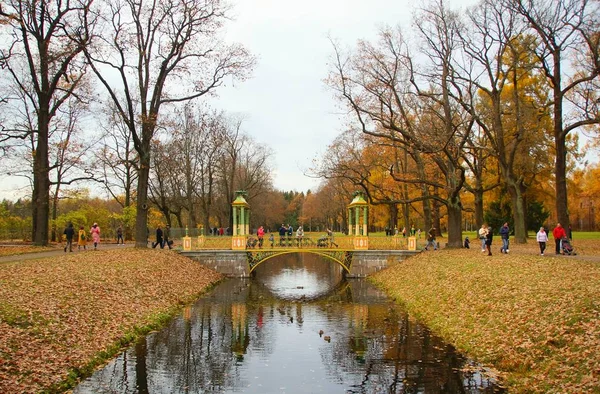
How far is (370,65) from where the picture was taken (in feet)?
86.9

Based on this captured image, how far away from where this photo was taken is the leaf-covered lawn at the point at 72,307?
9000mm

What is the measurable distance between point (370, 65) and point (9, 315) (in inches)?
841

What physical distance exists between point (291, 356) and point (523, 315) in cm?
560

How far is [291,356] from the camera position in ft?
38.5

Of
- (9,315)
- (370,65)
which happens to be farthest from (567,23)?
(9,315)

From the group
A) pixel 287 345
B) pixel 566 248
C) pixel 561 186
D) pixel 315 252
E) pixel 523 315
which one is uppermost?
pixel 561 186

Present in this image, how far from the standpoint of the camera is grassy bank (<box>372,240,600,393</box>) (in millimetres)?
8586

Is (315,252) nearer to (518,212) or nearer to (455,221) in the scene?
(455,221)

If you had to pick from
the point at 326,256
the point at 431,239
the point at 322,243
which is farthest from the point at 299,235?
the point at 431,239

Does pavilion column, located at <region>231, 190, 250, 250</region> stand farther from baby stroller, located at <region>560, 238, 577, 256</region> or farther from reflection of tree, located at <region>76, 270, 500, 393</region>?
baby stroller, located at <region>560, 238, 577, 256</region>

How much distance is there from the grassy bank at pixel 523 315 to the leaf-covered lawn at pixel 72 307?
28.2 ft

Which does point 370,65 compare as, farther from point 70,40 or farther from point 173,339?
point 173,339

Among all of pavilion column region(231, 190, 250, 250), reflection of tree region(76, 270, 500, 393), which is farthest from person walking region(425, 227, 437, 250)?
pavilion column region(231, 190, 250, 250)

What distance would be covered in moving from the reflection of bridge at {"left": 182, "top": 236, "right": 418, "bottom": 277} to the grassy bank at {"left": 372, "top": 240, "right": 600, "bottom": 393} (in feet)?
26.7
